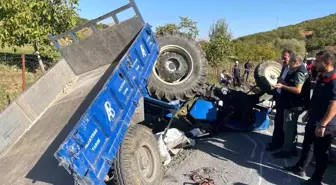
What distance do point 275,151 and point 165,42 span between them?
282 centimetres

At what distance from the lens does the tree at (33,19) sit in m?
9.89

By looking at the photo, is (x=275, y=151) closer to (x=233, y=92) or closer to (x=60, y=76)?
(x=233, y=92)

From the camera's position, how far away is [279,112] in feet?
17.6

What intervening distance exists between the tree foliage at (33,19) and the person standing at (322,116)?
339 inches

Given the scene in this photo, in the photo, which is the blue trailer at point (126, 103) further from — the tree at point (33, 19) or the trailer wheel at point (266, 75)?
the tree at point (33, 19)

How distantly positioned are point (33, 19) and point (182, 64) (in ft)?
21.0

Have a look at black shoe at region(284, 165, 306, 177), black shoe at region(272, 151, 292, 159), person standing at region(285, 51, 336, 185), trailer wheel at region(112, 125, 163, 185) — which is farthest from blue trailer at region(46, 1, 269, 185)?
person standing at region(285, 51, 336, 185)

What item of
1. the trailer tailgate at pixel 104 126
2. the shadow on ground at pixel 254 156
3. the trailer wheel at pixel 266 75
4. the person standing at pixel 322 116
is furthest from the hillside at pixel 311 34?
the trailer tailgate at pixel 104 126

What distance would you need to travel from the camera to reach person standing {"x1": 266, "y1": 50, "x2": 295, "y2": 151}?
17.2ft

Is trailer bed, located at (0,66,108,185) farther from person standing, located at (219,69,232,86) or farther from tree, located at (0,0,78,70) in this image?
person standing, located at (219,69,232,86)

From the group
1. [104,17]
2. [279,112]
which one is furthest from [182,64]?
[279,112]

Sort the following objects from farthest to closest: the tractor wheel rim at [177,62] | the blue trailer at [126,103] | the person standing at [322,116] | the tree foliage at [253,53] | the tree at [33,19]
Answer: the tree foliage at [253,53] < the tree at [33,19] < the tractor wheel rim at [177,62] < the person standing at [322,116] < the blue trailer at [126,103]

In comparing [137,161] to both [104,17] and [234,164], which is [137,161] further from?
[104,17]

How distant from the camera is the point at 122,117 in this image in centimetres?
378
